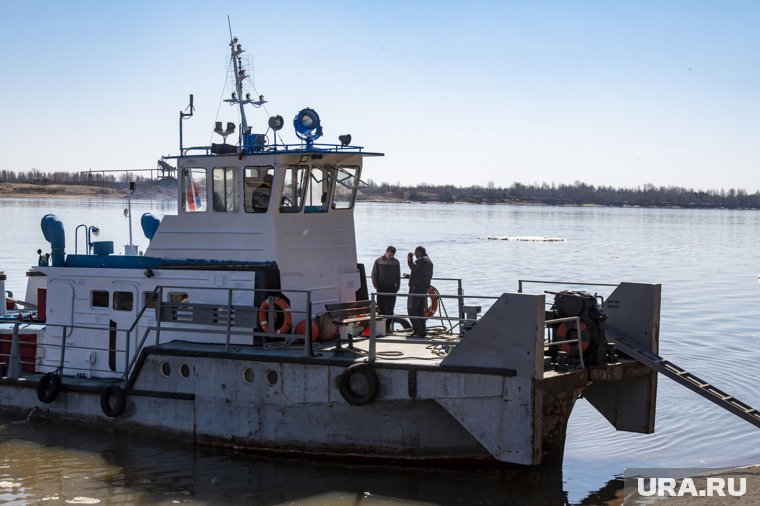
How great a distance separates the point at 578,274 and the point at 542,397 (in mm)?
31875

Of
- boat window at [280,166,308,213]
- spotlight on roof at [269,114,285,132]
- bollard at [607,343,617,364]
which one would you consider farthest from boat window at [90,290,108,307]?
bollard at [607,343,617,364]

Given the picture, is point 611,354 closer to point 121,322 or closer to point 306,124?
point 306,124

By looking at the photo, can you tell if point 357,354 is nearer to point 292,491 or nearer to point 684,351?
point 292,491

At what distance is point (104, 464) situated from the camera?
40.7 ft

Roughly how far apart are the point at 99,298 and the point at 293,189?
3473 millimetres

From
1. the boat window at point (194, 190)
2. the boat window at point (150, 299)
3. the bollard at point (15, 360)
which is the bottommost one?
the bollard at point (15, 360)

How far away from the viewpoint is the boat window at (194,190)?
43.3 ft

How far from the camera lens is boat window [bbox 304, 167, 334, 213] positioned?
1305 centimetres

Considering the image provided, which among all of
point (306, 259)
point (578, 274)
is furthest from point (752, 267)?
point (306, 259)

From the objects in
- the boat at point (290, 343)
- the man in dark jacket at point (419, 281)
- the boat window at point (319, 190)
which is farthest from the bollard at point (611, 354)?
the boat window at point (319, 190)

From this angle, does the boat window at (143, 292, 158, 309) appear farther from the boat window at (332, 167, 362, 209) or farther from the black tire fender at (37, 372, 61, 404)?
the boat window at (332, 167, 362, 209)

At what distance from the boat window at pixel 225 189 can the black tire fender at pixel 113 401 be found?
2.91 metres

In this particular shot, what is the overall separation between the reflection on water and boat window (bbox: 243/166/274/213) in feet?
11.1

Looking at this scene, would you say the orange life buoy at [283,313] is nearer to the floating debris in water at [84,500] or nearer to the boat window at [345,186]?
the boat window at [345,186]
